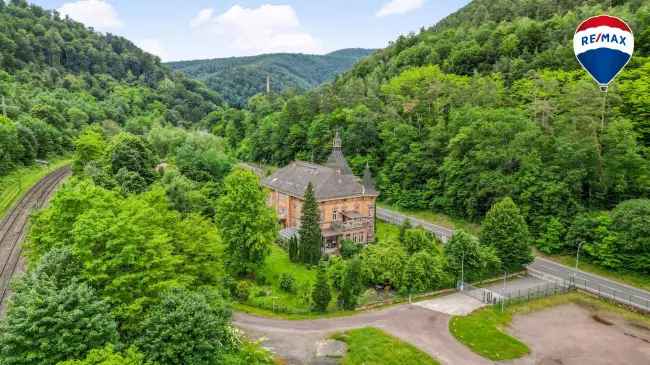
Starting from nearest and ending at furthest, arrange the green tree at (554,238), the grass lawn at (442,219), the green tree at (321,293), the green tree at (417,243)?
the green tree at (321,293) < the green tree at (417,243) < the green tree at (554,238) < the grass lawn at (442,219)

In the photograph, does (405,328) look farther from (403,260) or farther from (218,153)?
(218,153)

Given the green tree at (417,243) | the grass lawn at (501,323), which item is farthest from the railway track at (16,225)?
the green tree at (417,243)

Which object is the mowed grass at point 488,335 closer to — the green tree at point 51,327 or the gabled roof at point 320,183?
the gabled roof at point 320,183

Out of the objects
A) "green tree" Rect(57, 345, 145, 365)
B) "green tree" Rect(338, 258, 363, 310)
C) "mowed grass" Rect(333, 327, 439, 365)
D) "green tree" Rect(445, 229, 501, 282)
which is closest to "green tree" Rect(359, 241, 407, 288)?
"green tree" Rect(338, 258, 363, 310)

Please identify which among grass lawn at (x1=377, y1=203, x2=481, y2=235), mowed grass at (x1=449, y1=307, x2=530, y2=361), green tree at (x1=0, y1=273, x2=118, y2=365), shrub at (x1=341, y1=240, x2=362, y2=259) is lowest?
mowed grass at (x1=449, y1=307, x2=530, y2=361)

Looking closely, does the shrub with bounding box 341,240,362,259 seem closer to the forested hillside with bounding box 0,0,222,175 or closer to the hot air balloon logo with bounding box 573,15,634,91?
the hot air balloon logo with bounding box 573,15,634,91

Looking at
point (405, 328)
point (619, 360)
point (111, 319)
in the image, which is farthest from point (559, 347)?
point (111, 319)
